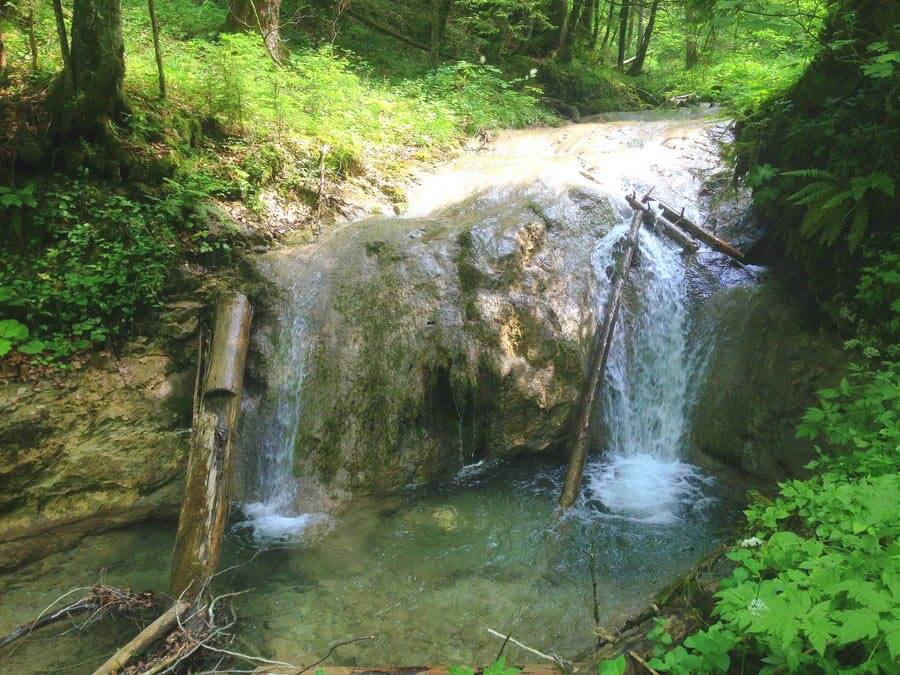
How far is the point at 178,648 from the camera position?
3342mm

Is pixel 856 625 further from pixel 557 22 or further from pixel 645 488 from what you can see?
pixel 557 22

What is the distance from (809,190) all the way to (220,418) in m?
5.68

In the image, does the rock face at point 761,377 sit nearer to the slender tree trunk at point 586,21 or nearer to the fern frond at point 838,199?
the fern frond at point 838,199

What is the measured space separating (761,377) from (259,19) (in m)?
9.60

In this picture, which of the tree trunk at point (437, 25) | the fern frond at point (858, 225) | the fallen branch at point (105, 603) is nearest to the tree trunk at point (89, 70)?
the fallen branch at point (105, 603)

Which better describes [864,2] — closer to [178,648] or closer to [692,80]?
[178,648]

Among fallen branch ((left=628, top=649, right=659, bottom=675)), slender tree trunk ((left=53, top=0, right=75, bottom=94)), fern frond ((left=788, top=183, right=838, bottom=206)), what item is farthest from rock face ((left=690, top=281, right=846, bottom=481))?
slender tree trunk ((left=53, top=0, right=75, bottom=94))

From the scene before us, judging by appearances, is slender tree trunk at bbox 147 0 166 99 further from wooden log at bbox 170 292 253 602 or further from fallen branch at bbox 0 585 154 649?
fallen branch at bbox 0 585 154 649

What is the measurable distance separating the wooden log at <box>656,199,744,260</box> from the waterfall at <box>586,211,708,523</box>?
601 mm

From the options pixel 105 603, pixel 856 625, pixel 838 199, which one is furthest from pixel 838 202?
pixel 105 603

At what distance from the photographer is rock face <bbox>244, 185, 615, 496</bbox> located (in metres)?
5.77

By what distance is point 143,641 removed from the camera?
3.28 meters

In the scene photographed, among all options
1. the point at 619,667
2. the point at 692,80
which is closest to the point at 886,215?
the point at 619,667

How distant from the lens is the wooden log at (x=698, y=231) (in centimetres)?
727
